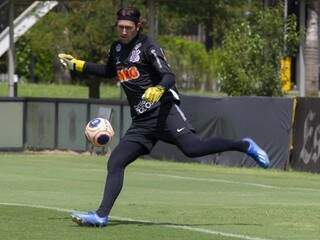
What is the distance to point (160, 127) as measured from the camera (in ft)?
34.0

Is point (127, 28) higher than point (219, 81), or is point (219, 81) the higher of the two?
point (127, 28)

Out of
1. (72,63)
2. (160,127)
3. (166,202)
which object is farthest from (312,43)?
(160,127)

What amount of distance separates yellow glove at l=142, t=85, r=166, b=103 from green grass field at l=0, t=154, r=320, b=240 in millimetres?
1204

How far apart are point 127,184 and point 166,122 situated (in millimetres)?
6690

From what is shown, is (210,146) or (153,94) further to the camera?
(210,146)

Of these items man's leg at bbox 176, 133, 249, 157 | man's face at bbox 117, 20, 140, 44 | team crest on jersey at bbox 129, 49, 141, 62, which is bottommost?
man's leg at bbox 176, 133, 249, 157

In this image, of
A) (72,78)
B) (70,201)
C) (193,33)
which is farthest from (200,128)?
(193,33)

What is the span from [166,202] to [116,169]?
316cm

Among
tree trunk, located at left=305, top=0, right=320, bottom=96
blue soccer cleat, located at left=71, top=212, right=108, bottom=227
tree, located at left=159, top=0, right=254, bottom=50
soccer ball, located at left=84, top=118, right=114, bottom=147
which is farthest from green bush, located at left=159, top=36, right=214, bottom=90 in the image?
blue soccer cleat, located at left=71, top=212, right=108, bottom=227

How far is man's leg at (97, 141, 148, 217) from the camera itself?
1020 centimetres

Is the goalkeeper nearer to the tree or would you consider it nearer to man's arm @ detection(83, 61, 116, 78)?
man's arm @ detection(83, 61, 116, 78)

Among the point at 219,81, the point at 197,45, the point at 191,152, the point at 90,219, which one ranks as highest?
the point at 191,152

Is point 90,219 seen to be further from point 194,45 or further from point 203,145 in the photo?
point 194,45

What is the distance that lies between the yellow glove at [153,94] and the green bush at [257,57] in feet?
56.8
